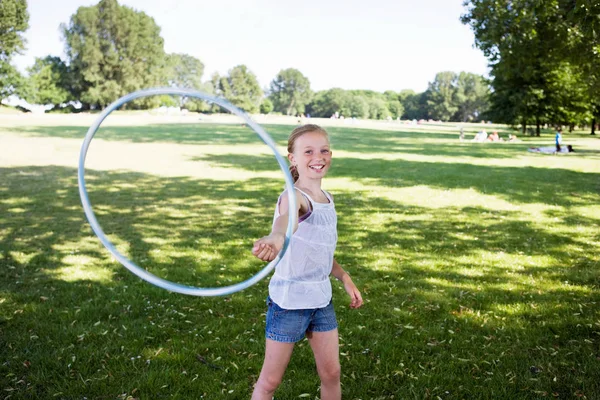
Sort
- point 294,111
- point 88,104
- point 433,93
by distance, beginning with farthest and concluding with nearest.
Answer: point 433,93
point 294,111
point 88,104

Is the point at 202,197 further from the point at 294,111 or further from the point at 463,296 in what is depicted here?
the point at 294,111

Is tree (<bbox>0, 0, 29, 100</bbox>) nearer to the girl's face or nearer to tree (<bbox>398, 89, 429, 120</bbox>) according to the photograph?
the girl's face

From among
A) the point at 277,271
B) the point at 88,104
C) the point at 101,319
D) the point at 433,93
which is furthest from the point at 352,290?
the point at 433,93

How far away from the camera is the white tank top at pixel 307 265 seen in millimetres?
2914

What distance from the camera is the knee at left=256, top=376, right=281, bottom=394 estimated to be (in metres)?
2.96

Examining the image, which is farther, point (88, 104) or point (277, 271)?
point (88, 104)

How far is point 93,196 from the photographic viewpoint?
1255 cm

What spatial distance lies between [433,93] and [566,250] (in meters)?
165

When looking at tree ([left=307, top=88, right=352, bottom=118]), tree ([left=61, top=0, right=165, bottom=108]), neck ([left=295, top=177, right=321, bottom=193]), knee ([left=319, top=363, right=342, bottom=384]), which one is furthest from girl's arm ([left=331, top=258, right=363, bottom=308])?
tree ([left=307, top=88, right=352, bottom=118])

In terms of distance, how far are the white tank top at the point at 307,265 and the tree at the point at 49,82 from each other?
91.7 m

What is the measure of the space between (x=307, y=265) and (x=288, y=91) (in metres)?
149

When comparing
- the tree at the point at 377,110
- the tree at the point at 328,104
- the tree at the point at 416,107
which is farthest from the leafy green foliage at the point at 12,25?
the tree at the point at 416,107

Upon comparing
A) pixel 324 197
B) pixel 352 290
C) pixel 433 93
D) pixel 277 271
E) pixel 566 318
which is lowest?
pixel 566 318

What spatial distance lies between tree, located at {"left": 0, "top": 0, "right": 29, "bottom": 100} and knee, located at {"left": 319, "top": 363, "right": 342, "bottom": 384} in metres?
52.7
